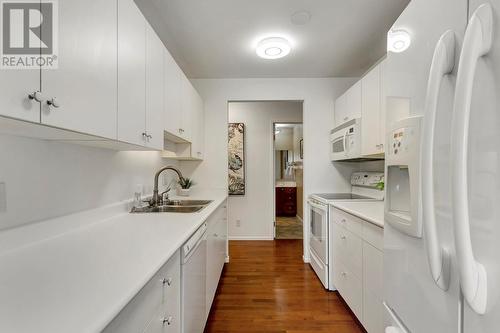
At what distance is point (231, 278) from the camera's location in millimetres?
2723

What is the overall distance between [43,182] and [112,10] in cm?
84

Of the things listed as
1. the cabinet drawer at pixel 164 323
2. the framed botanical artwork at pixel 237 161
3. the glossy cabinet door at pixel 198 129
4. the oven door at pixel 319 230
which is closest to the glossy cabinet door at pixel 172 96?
the glossy cabinet door at pixel 198 129

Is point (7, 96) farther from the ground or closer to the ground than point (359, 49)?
closer to the ground

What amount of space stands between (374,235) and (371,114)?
1173 millimetres

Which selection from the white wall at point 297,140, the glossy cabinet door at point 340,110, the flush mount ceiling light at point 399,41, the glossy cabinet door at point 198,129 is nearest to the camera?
the flush mount ceiling light at point 399,41

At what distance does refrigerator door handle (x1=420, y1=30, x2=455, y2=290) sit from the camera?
628 mm

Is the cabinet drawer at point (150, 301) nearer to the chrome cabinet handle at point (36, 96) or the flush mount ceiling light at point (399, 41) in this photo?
the chrome cabinet handle at point (36, 96)

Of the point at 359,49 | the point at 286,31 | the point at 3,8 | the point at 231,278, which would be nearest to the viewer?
the point at 3,8

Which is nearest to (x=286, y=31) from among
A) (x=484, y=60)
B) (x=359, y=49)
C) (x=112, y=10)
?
(x=359, y=49)

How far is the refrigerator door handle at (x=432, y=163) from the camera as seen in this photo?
628mm

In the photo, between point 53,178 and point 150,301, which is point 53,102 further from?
point 150,301

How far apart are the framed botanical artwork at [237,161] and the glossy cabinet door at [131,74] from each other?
2836 mm

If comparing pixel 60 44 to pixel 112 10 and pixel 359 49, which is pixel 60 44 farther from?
pixel 359 49

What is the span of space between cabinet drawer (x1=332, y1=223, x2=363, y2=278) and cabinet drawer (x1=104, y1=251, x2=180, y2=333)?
1.39 metres
